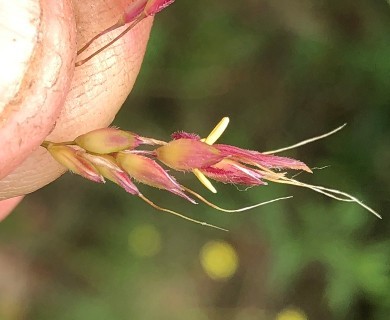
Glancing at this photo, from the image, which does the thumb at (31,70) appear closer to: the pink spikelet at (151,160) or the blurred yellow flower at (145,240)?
the pink spikelet at (151,160)

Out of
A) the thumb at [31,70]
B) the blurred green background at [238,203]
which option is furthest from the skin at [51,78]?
the blurred green background at [238,203]

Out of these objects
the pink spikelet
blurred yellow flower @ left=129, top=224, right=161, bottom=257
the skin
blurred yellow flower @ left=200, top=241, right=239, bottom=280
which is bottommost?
blurred yellow flower @ left=200, top=241, right=239, bottom=280

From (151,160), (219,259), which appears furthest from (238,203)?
(151,160)

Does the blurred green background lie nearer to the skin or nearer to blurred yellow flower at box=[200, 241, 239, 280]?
blurred yellow flower at box=[200, 241, 239, 280]

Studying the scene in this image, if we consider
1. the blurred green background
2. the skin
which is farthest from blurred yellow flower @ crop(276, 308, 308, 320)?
the skin

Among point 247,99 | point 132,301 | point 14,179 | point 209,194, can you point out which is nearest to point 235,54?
point 247,99

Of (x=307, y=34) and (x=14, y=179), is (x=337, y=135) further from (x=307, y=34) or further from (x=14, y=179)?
(x=14, y=179)

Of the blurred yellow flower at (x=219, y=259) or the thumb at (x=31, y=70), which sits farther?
the blurred yellow flower at (x=219, y=259)

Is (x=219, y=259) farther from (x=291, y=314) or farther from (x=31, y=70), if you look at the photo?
(x=31, y=70)
